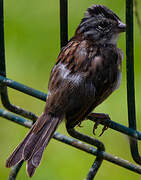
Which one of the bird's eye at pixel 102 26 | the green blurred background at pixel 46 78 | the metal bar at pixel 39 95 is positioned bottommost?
the green blurred background at pixel 46 78

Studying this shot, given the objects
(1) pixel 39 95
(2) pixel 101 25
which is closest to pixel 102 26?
(2) pixel 101 25

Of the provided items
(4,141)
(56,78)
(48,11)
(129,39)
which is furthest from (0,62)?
(48,11)

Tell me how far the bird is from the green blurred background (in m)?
1.03

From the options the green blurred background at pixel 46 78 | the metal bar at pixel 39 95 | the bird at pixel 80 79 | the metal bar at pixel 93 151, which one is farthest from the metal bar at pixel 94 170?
the green blurred background at pixel 46 78

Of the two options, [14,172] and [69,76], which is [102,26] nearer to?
[69,76]

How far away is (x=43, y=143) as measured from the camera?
3.98m

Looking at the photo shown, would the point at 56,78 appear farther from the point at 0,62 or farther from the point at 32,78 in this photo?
the point at 32,78

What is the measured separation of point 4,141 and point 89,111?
174cm

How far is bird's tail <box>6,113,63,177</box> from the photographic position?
3.77m

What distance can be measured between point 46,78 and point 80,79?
1964mm

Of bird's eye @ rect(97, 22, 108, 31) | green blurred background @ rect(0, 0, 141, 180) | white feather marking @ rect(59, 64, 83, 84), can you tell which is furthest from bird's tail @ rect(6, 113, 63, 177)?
green blurred background @ rect(0, 0, 141, 180)

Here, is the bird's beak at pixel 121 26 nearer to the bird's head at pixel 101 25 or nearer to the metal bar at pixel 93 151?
the bird's head at pixel 101 25

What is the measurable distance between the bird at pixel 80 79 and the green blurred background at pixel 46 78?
3.38 ft

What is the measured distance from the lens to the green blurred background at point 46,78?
5.55 m
